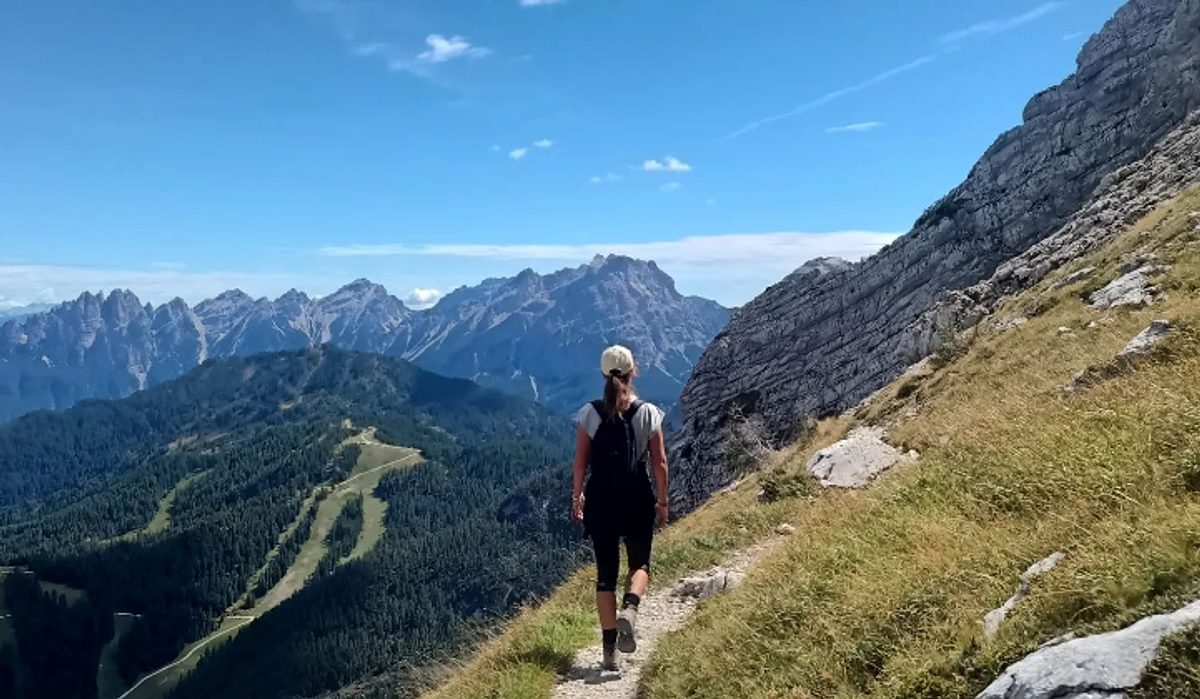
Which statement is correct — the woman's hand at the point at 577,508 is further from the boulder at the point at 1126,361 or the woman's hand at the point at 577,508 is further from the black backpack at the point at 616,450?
the boulder at the point at 1126,361

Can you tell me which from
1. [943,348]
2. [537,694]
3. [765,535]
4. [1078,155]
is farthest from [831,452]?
[1078,155]

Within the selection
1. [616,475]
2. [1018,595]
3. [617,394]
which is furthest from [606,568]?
[1018,595]

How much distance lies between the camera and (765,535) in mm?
16703

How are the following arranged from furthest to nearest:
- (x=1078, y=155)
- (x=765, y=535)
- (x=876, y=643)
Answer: (x=1078, y=155) < (x=765, y=535) < (x=876, y=643)

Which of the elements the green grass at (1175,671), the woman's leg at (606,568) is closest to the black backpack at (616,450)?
the woman's leg at (606,568)

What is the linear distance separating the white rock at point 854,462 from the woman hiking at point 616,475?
7.93 metres

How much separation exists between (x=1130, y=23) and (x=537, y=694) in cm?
9816

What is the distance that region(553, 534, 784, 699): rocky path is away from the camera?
34.4ft

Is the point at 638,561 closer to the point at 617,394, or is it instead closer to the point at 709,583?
the point at 617,394

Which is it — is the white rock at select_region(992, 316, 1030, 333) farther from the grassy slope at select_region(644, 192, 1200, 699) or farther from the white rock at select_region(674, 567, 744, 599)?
the white rock at select_region(674, 567, 744, 599)

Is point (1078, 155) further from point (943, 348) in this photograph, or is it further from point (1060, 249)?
point (943, 348)

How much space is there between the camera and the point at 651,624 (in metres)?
13.3

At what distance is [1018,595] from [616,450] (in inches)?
209

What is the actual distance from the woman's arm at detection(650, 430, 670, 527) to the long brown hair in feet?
2.13
